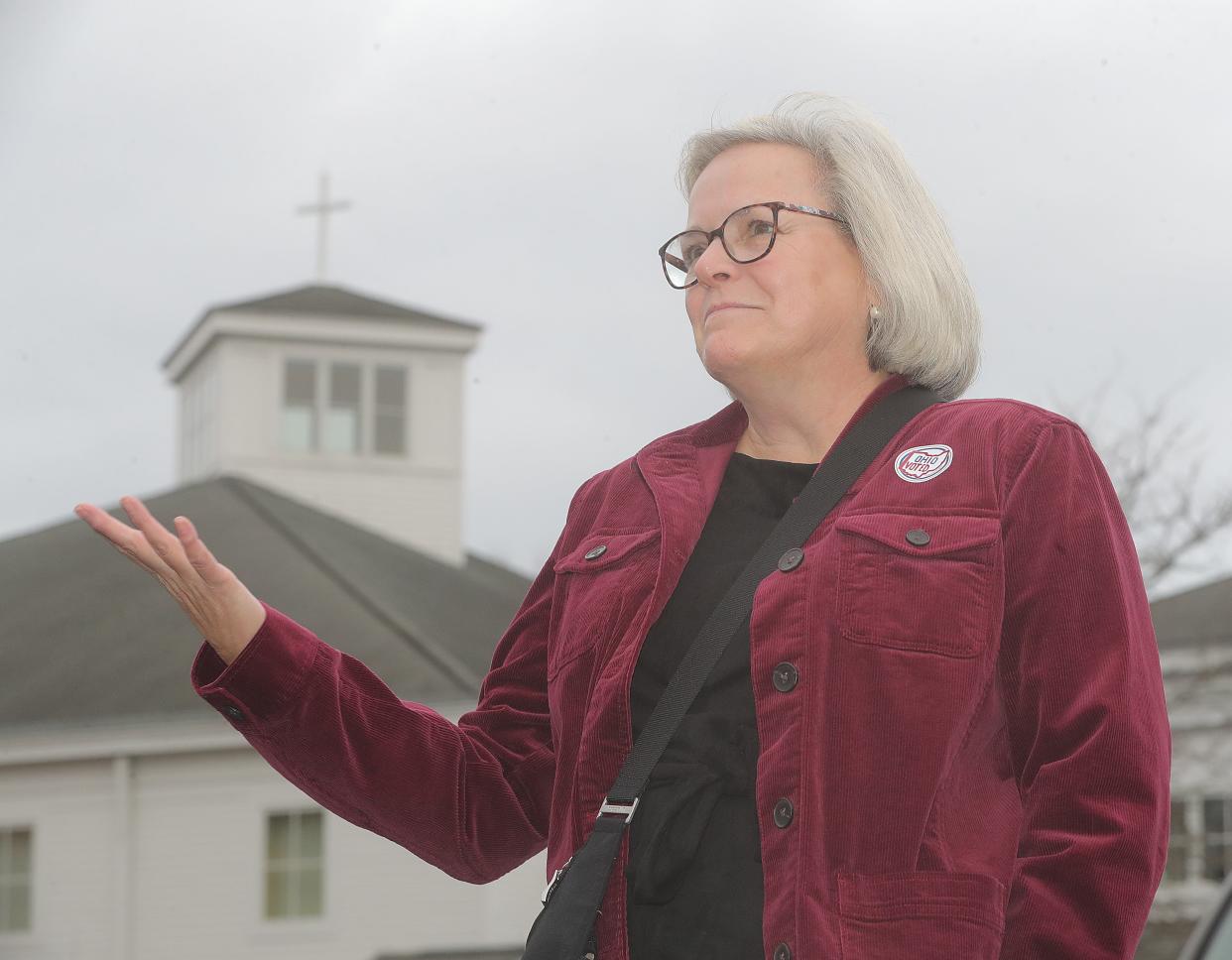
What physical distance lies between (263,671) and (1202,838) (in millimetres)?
20327

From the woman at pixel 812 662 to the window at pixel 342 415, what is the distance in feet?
72.6

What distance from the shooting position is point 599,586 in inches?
95.9

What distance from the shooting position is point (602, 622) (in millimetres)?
2379

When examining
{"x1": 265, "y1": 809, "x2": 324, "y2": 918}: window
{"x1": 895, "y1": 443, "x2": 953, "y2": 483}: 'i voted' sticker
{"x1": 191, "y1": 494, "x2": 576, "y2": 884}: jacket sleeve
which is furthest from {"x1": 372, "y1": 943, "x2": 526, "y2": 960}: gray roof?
{"x1": 895, "y1": 443, "x2": 953, "y2": 483}: 'i voted' sticker

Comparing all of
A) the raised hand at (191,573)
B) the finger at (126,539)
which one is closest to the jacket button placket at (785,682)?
the raised hand at (191,573)

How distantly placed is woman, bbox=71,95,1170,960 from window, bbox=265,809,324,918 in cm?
1624

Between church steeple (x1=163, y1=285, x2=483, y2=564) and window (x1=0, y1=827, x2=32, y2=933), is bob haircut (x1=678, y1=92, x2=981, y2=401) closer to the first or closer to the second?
window (x1=0, y1=827, x2=32, y2=933)

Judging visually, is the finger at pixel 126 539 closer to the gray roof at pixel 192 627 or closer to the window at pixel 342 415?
the gray roof at pixel 192 627

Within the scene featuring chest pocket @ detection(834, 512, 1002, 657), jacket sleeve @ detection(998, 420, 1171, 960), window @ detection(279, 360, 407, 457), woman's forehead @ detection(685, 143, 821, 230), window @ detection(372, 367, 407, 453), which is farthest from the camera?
window @ detection(372, 367, 407, 453)

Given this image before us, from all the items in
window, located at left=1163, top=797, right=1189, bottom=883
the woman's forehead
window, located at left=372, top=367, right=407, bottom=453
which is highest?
window, located at left=372, top=367, right=407, bottom=453

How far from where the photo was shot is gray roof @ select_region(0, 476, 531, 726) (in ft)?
61.3

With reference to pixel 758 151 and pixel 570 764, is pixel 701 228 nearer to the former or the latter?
pixel 758 151

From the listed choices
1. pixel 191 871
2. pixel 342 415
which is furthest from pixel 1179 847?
pixel 342 415

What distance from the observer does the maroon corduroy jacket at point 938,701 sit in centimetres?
199
